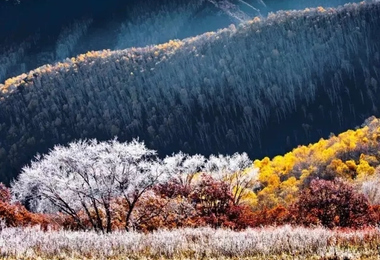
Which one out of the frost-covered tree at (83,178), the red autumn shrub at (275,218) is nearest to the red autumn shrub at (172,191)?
the red autumn shrub at (275,218)

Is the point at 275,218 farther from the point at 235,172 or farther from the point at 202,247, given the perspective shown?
the point at 235,172

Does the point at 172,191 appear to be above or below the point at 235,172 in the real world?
below

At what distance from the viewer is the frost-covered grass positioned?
13.1 m

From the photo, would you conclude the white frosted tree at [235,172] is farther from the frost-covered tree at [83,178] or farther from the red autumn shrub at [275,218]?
the frost-covered tree at [83,178]

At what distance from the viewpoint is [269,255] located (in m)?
13.2

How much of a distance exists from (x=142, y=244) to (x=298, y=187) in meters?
93.0

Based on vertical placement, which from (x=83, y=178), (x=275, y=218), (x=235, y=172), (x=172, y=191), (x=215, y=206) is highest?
(x=235, y=172)

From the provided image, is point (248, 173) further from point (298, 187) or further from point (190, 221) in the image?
point (190, 221)

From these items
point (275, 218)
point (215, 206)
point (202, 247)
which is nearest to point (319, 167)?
point (275, 218)

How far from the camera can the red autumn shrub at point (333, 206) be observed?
120 feet

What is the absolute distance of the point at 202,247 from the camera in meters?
14.2

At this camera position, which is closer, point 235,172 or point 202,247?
point 202,247

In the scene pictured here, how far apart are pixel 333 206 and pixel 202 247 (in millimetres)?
26447

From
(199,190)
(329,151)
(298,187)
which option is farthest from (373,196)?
(329,151)
